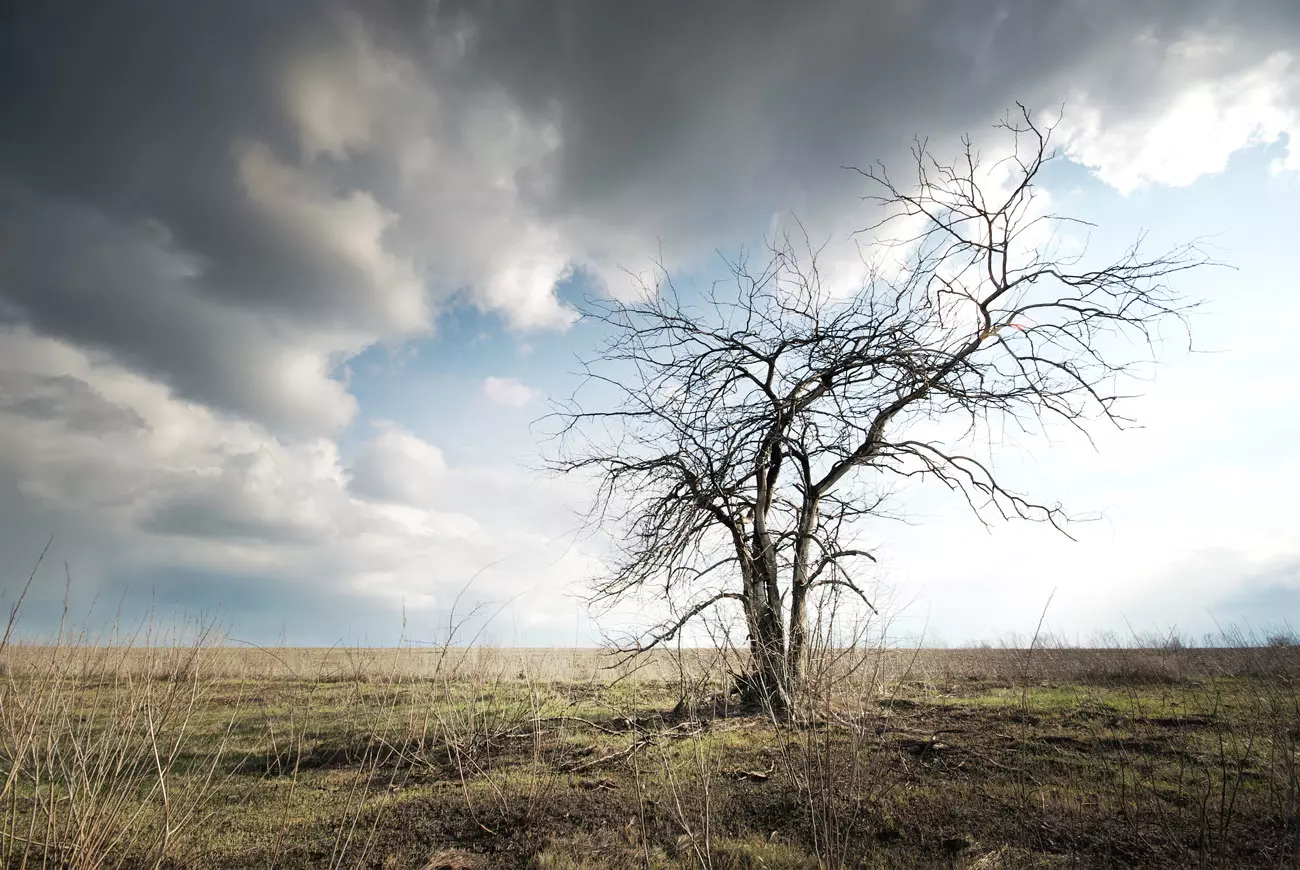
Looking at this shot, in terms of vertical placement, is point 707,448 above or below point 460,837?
above

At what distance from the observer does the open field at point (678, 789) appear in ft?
14.0

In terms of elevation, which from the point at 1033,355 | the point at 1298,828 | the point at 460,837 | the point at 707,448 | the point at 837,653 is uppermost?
the point at 1033,355

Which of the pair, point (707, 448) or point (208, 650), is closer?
point (208, 650)

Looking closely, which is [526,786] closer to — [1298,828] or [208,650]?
[208,650]

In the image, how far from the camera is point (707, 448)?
976 centimetres

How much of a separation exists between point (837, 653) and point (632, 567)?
5.76 metres

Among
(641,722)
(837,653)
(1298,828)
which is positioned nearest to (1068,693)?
(641,722)

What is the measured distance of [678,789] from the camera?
5883 millimetres

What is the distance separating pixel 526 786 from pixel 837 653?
3.83m

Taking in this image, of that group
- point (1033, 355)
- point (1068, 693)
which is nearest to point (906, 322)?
point (1033, 355)

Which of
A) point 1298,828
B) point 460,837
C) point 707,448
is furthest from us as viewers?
point 707,448

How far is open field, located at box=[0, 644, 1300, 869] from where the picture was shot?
4266 mm

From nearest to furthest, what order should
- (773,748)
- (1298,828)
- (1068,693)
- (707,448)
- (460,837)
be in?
(1298,828) < (460,837) < (773,748) < (707,448) < (1068,693)

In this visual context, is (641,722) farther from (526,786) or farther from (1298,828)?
(1298,828)
